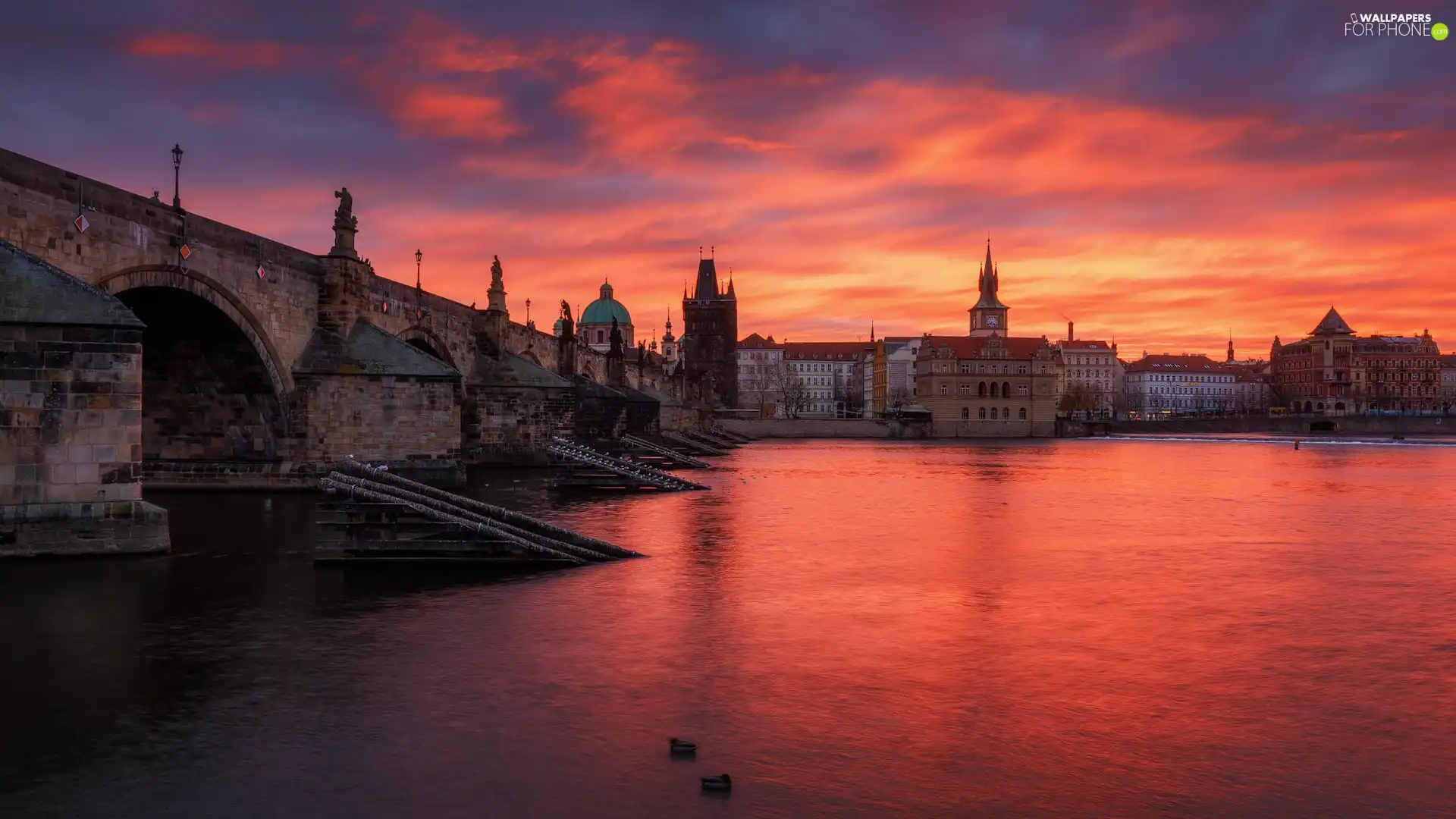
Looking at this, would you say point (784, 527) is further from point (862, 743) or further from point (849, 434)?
point (849, 434)

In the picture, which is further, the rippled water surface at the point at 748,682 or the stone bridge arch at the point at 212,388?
the stone bridge arch at the point at 212,388

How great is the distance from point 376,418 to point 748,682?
22.3 meters

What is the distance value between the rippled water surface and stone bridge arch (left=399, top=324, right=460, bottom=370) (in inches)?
687

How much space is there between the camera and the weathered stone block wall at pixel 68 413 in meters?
14.3

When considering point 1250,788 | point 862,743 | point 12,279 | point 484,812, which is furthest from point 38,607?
point 1250,788

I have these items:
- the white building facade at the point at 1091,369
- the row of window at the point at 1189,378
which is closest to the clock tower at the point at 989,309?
the white building facade at the point at 1091,369

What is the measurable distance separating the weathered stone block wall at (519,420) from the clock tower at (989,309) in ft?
431

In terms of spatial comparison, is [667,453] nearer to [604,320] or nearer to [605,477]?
[605,477]

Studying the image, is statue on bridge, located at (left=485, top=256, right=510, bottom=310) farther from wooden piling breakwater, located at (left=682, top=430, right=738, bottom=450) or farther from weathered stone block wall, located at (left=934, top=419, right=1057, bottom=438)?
weathered stone block wall, located at (left=934, top=419, right=1057, bottom=438)

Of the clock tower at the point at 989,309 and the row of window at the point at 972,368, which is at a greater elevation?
the clock tower at the point at 989,309

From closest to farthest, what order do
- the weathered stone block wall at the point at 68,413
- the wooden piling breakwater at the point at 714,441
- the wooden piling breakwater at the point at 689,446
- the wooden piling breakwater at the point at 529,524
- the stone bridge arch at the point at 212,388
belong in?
the weathered stone block wall at the point at 68,413 → the wooden piling breakwater at the point at 529,524 → the stone bridge arch at the point at 212,388 → the wooden piling breakwater at the point at 689,446 → the wooden piling breakwater at the point at 714,441

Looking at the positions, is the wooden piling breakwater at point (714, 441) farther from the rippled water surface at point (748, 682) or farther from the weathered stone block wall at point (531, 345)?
the rippled water surface at point (748, 682)

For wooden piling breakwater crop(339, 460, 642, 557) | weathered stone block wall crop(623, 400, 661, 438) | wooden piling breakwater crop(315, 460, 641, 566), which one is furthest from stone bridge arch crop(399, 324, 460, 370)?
wooden piling breakwater crop(315, 460, 641, 566)

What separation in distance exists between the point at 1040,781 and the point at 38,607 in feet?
35.2
